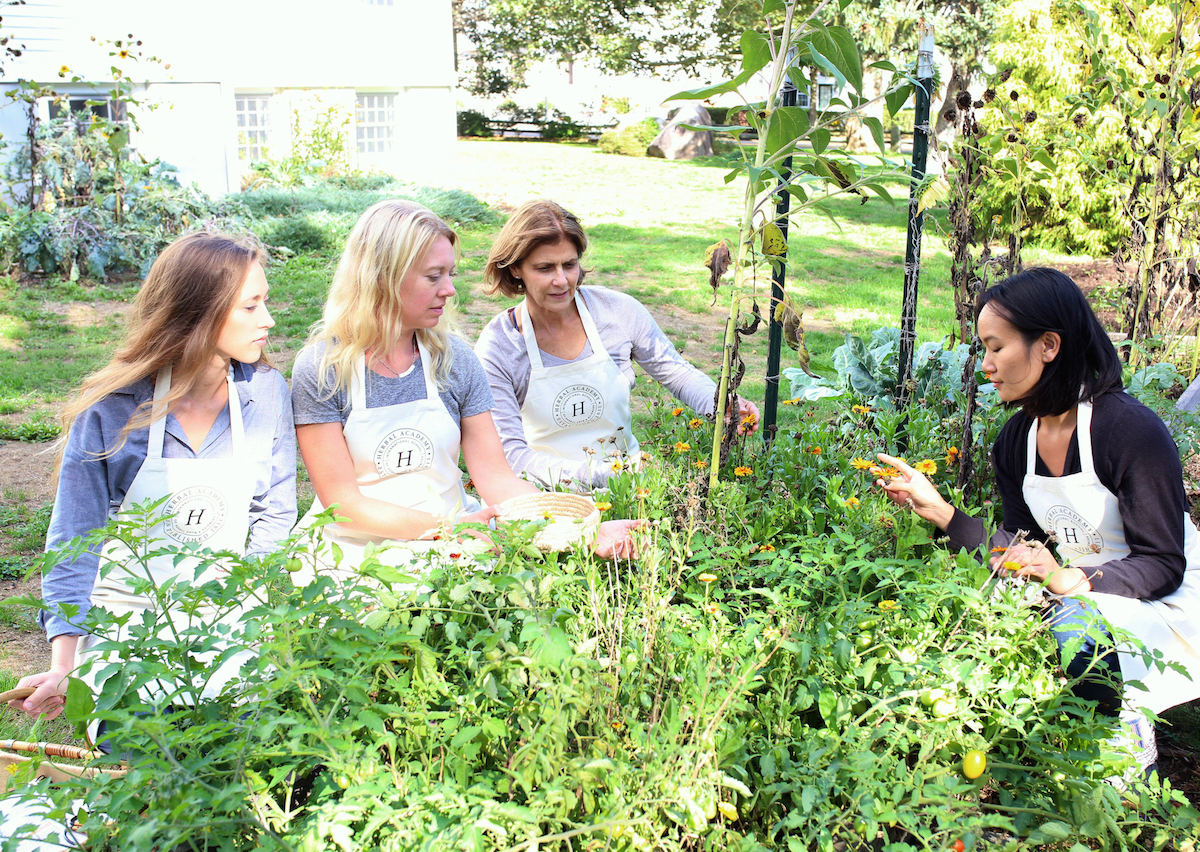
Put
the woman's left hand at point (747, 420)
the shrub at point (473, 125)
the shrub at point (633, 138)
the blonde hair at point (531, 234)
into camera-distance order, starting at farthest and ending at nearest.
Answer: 1. the shrub at point (473, 125)
2. the shrub at point (633, 138)
3. the blonde hair at point (531, 234)
4. the woman's left hand at point (747, 420)

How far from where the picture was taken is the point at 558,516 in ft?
7.02

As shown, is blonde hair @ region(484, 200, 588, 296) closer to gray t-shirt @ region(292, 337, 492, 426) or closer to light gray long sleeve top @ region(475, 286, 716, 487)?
light gray long sleeve top @ region(475, 286, 716, 487)

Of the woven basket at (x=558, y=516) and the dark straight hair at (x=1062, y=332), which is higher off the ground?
the dark straight hair at (x=1062, y=332)

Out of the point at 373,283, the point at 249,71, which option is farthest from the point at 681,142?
the point at 373,283

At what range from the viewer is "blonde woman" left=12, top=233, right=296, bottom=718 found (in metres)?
2.22

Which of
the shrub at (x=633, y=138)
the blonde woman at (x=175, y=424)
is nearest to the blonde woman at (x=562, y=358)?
the blonde woman at (x=175, y=424)

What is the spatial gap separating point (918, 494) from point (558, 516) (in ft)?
2.77

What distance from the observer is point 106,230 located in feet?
27.7

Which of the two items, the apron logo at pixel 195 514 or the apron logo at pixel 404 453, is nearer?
the apron logo at pixel 195 514

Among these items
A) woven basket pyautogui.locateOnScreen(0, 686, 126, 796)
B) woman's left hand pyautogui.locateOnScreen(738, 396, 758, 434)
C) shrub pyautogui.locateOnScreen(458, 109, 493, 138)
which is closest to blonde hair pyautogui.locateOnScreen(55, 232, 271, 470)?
woven basket pyautogui.locateOnScreen(0, 686, 126, 796)

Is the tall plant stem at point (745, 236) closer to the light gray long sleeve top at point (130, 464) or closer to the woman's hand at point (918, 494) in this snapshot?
the woman's hand at point (918, 494)

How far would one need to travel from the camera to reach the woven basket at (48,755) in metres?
1.47

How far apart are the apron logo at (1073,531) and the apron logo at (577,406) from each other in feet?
4.84

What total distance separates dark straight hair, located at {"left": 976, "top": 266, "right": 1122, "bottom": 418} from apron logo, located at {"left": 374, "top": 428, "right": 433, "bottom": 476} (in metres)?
1.61
